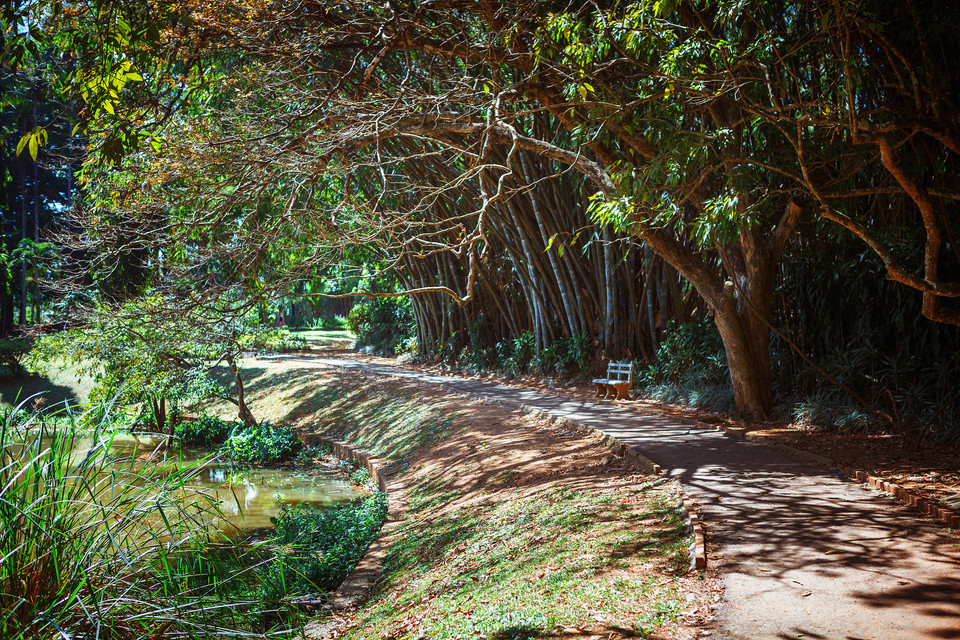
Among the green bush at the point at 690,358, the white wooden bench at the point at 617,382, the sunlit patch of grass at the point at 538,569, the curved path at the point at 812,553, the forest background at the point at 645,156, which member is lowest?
the sunlit patch of grass at the point at 538,569

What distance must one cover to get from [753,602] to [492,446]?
18.1 ft

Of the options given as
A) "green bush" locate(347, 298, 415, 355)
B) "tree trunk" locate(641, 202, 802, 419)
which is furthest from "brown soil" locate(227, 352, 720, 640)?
"green bush" locate(347, 298, 415, 355)

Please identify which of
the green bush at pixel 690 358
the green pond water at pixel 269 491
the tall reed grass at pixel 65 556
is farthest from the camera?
the green bush at pixel 690 358

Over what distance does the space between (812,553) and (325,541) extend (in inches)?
182

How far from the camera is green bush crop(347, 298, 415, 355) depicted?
25062 mm

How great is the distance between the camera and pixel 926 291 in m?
5.97

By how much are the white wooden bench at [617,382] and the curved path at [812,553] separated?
13.9ft

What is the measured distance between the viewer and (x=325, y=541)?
713 centimetres

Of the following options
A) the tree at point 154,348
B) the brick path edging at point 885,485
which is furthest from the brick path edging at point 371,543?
the brick path edging at point 885,485

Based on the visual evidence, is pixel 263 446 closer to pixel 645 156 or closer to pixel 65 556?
pixel 645 156

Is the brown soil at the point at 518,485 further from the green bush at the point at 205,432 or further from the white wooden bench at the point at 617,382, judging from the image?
the green bush at the point at 205,432

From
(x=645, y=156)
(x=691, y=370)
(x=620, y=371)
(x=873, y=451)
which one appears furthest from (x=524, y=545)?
(x=620, y=371)

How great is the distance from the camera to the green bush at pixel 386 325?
82.2ft

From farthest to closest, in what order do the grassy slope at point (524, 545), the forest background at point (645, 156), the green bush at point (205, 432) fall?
1. the green bush at point (205, 432)
2. the forest background at point (645, 156)
3. the grassy slope at point (524, 545)
